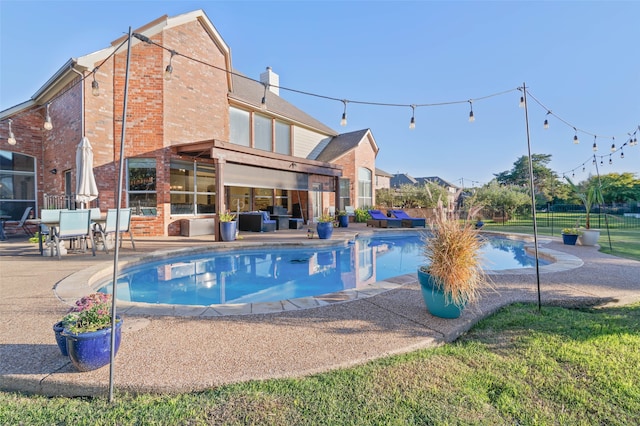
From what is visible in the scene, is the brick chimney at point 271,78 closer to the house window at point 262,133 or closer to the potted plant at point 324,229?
the house window at point 262,133

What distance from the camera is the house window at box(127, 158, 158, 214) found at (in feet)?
35.7

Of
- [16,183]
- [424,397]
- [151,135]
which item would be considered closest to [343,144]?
[151,135]

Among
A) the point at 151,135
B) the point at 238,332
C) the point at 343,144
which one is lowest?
the point at 238,332

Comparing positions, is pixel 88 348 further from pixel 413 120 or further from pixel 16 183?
pixel 16 183

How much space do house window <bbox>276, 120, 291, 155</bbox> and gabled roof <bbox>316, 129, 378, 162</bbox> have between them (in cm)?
265

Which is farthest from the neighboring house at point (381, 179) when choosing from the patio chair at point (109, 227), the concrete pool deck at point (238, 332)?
the concrete pool deck at point (238, 332)

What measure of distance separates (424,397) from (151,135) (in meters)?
11.8

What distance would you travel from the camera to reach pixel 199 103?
39.6 ft

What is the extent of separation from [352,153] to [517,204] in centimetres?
1343

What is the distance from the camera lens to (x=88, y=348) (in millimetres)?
2279

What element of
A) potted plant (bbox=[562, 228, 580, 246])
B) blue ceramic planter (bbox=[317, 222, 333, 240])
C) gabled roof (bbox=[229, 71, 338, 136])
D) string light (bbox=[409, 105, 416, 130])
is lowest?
potted plant (bbox=[562, 228, 580, 246])

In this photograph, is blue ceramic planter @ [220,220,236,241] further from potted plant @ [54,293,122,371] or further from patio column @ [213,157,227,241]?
potted plant @ [54,293,122,371]

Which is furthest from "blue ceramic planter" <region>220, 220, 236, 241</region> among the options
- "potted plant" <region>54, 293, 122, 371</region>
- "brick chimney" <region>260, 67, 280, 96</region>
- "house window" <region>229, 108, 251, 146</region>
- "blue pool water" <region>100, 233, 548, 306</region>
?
"brick chimney" <region>260, 67, 280, 96</region>

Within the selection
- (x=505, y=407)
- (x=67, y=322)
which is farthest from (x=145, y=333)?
(x=505, y=407)
